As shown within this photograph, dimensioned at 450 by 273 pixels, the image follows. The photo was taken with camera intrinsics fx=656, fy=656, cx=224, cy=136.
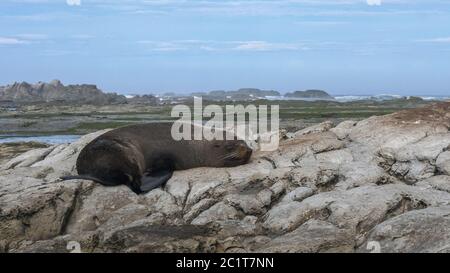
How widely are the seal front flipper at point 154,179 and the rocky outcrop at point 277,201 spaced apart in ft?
0.42

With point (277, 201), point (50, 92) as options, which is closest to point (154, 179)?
point (277, 201)

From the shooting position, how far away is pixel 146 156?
41.2ft

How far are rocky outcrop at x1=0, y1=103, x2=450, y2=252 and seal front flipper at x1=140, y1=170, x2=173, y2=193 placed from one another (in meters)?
0.13

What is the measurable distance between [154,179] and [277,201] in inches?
92.4

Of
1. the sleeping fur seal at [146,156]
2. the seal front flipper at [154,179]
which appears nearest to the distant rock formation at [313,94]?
the sleeping fur seal at [146,156]

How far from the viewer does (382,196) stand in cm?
1000

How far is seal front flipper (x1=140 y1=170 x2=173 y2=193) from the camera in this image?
38.1ft

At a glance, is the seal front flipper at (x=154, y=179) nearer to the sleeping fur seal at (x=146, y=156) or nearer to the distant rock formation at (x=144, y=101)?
the sleeping fur seal at (x=146, y=156)

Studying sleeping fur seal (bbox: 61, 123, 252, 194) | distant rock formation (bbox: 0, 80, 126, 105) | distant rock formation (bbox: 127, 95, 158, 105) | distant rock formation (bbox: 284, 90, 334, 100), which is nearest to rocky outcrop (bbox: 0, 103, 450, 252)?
sleeping fur seal (bbox: 61, 123, 252, 194)

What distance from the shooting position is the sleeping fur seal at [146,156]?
11.8 meters

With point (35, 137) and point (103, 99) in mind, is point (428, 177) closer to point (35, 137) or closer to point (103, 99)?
point (35, 137)

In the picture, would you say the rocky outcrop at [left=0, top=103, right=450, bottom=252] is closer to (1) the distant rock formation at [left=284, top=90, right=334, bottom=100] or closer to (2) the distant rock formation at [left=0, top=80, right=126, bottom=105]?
(2) the distant rock formation at [left=0, top=80, right=126, bottom=105]

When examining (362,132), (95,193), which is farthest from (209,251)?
(362,132)
